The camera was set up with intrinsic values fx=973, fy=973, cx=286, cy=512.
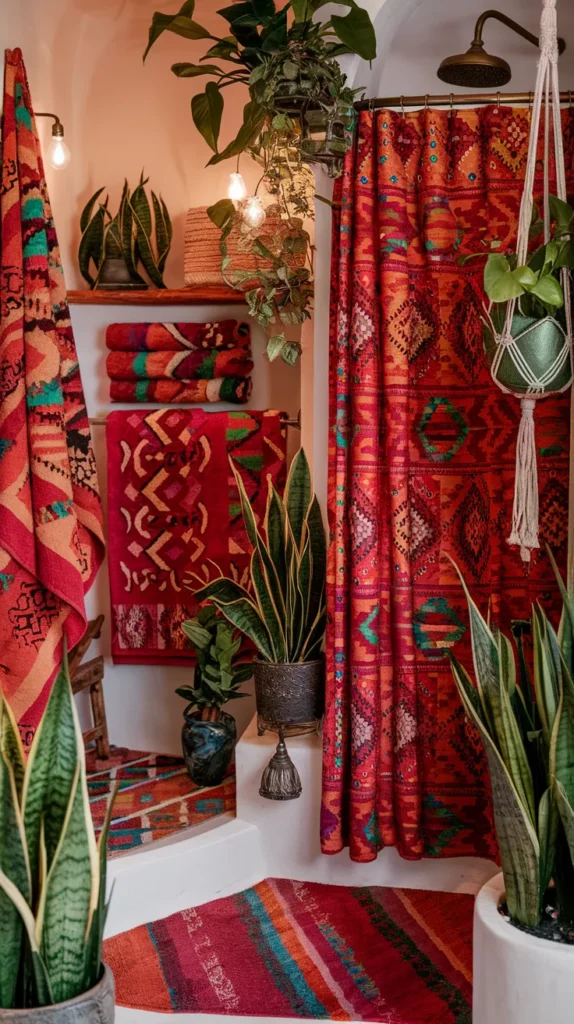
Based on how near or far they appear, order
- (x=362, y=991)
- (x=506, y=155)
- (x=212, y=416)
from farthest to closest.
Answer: (x=212, y=416) → (x=506, y=155) → (x=362, y=991)

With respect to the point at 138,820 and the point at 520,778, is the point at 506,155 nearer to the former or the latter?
the point at 520,778

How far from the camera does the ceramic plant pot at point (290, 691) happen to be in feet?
8.43

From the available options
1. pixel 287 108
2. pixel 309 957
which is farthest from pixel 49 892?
pixel 287 108

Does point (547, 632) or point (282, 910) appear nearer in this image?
point (547, 632)

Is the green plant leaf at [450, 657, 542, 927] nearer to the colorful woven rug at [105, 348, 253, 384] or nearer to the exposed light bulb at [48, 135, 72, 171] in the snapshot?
the colorful woven rug at [105, 348, 253, 384]

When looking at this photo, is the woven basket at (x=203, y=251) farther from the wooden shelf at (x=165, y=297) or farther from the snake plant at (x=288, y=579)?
the snake plant at (x=288, y=579)

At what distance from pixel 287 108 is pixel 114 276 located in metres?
1.10

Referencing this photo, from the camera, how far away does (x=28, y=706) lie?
2.54 meters

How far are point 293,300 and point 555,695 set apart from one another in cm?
132

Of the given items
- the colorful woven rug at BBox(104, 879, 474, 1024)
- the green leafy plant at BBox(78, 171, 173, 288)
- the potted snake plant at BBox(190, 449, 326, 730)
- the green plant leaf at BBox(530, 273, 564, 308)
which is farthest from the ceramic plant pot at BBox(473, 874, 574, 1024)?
the green leafy plant at BBox(78, 171, 173, 288)

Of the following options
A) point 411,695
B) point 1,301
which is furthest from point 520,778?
point 1,301

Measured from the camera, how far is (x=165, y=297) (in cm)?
326

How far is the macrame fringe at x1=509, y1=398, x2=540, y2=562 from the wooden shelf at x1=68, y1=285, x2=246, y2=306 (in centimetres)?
135

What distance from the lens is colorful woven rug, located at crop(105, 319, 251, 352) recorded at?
10.7 ft
